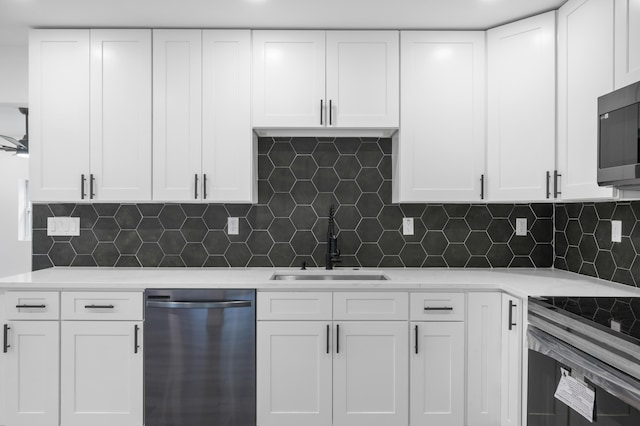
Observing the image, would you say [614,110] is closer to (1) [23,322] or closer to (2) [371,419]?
(2) [371,419]

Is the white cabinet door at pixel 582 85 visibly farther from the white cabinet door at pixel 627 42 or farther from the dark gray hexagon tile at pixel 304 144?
the dark gray hexagon tile at pixel 304 144

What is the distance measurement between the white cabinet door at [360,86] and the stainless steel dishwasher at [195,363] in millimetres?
1292

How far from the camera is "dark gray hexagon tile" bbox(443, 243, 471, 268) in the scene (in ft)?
10.1

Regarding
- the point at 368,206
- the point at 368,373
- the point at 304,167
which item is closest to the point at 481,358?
the point at 368,373

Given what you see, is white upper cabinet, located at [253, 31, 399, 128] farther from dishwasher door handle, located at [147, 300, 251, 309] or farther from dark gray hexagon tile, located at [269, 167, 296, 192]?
dishwasher door handle, located at [147, 300, 251, 309]

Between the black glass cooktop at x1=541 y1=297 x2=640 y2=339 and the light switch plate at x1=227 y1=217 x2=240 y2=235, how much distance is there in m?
1.97

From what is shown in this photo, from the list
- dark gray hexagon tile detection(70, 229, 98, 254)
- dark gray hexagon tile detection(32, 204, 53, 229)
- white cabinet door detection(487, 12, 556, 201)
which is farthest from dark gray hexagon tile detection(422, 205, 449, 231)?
dark gray hexagon tile detection(32, 204, 53, 229)

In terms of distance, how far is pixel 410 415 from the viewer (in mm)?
2463

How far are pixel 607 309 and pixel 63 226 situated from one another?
10.5 ft

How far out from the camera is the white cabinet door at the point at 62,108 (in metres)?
2.74

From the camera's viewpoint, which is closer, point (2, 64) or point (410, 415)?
point (410, 415)

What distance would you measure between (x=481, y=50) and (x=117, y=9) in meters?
2.18

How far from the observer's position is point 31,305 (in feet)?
8.05

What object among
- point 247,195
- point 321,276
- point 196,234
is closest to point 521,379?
point 321,276
